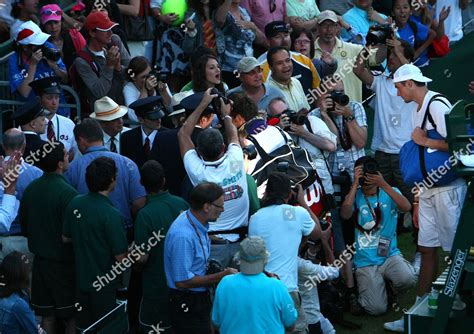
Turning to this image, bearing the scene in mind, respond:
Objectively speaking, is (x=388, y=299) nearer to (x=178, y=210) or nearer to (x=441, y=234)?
(x=441, y=234)

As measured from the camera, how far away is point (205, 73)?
1032cm

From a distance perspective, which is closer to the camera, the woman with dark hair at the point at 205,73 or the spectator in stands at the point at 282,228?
the spectator in stands at the point at 282,228

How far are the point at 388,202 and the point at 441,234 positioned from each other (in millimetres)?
1062

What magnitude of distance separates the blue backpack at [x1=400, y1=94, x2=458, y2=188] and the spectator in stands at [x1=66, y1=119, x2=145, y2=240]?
7.88 ft

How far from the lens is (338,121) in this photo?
11.0 meters

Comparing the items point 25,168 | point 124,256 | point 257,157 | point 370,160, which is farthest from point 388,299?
point 25,168

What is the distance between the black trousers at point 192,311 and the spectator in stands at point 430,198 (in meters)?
2.14

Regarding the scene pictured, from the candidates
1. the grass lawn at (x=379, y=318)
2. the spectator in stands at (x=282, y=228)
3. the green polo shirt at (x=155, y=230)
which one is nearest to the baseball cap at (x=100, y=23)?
the green polo shirt at (x=155, y=230)

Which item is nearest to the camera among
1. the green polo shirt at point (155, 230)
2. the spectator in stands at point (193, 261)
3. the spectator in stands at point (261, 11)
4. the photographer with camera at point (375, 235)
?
the spectator in stands at point (193, 261)

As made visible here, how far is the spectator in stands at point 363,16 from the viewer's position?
48.1ft

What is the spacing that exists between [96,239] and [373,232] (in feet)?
10.4

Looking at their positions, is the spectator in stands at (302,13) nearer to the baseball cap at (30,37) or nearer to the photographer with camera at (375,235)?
the photographer with camera at (375,235)

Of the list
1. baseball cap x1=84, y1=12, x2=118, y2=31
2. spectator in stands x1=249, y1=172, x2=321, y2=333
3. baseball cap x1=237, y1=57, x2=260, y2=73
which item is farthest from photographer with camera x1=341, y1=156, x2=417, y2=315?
baseball cap x1=84, y1=12, x2=118, y2=31

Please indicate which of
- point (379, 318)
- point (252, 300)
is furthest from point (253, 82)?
point (252, 300)
